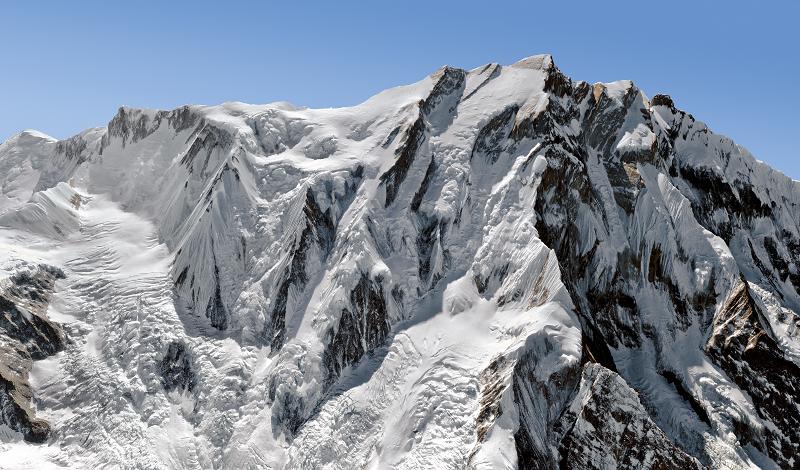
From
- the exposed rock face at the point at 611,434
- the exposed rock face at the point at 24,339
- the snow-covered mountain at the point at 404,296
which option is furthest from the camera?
the exposed rock face at the point at 24,339

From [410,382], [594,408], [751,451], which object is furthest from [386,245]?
[751,451]

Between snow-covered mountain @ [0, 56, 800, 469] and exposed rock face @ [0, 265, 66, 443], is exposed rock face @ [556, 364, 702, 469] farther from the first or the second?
exposed rock face @ [0, 265, 66, 443]

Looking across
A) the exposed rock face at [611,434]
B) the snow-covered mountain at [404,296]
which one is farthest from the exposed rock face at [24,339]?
the exposed rock face at [611,434]

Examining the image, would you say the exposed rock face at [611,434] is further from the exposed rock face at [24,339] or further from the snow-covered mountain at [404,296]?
the exposed rock face at [24,339]

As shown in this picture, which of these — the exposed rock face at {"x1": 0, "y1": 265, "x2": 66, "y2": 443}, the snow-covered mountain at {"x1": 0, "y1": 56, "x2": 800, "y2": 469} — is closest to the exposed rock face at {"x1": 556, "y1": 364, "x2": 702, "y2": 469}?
the snow-covered mountain at {"x1": 0, "y1": 56, "x2": 800, "y2": 469}

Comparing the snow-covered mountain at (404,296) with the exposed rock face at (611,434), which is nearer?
the exposed rock face at (611,434)

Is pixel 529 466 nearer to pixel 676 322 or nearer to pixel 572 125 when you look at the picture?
pixel 676 322

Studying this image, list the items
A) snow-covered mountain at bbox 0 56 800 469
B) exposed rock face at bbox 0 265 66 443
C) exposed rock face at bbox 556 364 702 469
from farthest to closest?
exposed rock face at bbox 0 265 66 443
snow-covered mountain at bbox 0 56 800 469
exposed rock face at bbox 556 364 702 469

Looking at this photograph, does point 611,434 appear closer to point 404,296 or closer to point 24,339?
point 404,296
